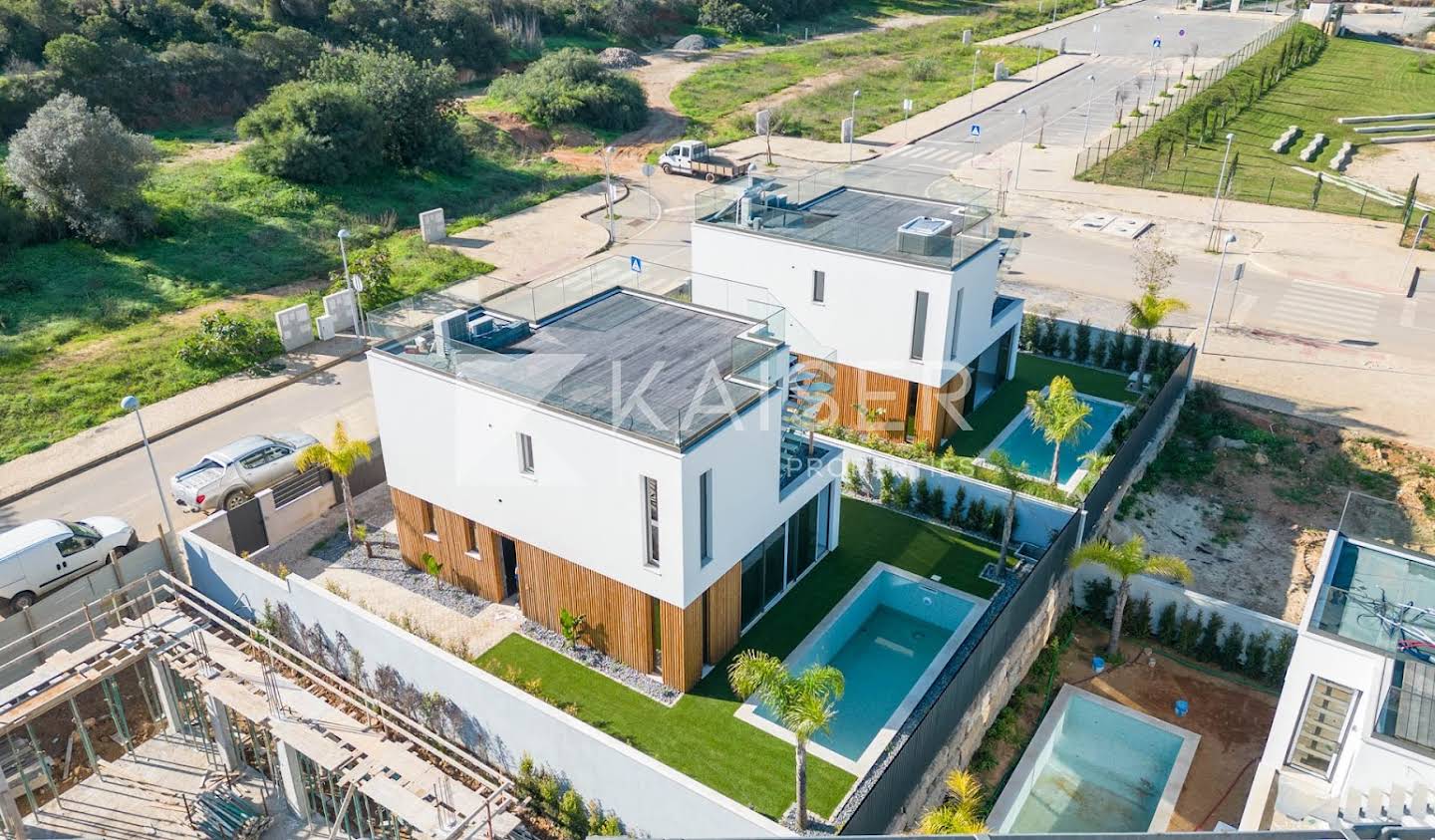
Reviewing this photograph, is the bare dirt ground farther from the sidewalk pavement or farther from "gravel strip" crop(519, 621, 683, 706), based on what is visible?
the sidewalk pavement

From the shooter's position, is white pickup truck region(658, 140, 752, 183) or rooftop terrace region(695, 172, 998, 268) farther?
white pickup truck region(658, 140, 752, 183)

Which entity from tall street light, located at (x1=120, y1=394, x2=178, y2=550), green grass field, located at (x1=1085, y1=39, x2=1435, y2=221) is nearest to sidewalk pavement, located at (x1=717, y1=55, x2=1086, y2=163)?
green grass field, located at (x1=1085, y1=39, x2=1435, y2=221)

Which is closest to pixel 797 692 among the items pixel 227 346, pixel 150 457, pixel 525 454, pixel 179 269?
pixel 525 454

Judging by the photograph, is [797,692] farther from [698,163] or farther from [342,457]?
[698,163]

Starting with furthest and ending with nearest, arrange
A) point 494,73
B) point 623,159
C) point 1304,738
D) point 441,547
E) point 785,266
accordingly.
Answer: point 494,73
point 623,159
point 785,266
point 441,547
point 1304,738

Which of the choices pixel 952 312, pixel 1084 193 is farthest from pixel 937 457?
pixel 1084 193

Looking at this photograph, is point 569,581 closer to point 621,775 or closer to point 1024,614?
point 621,775
